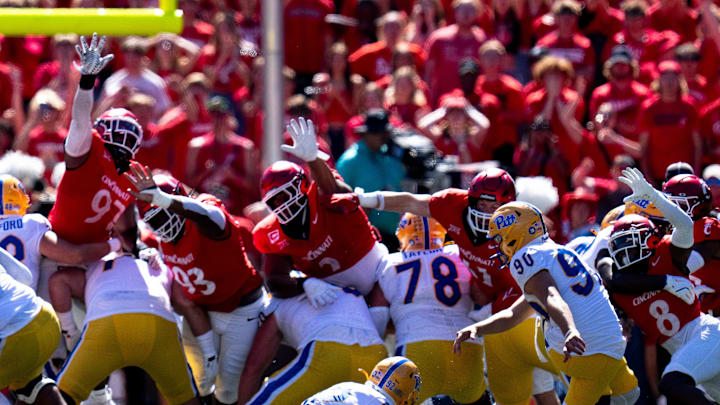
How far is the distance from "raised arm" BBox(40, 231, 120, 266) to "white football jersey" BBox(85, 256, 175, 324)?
9cm

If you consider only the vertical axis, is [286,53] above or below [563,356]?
below

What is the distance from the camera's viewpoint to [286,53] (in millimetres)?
11602

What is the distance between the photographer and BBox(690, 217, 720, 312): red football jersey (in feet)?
22.3

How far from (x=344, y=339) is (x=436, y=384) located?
1.92ft

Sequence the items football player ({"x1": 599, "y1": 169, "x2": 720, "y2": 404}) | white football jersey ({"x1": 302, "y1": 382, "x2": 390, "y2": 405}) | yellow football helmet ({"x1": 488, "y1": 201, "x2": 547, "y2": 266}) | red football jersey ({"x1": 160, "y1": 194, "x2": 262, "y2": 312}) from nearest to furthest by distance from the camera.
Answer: white football jersey ({"x1": 302, "y1": 382, "x2": 390, "y2": 405})
yellow football helmet ({"x1": 488, "y1": 201, "x2": 547, "y2": 266})
football player ({"x1": 599, "y1": 169, "x2": 720, "y2": 404})
red football jersey ({"x1": 160, "y1": 194, "x2": 262, "y2": 312})

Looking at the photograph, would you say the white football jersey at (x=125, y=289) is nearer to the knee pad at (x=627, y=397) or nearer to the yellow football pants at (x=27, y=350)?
the yellow football pants at (x=27, y=350)

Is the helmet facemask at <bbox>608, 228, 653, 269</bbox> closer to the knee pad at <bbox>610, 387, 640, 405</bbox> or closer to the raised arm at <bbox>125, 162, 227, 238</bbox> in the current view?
the knee pad at <bbox>610, 387, 640, 405</bbox>

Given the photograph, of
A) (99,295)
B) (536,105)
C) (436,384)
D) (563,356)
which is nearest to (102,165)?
(99,295)

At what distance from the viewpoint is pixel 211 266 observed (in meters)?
6.84

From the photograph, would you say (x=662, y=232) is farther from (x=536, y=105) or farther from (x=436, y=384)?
(x=536, y=105)

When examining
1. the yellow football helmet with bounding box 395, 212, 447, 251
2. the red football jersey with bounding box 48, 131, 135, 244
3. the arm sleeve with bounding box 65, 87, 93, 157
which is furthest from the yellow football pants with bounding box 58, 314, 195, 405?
the yellow football helmet with bounding box 395, 212, 447, 251

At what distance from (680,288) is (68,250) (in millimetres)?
3489

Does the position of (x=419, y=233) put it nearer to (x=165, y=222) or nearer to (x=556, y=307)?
(x=165, y=222)

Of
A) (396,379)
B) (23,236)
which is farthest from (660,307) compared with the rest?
(23,236)
